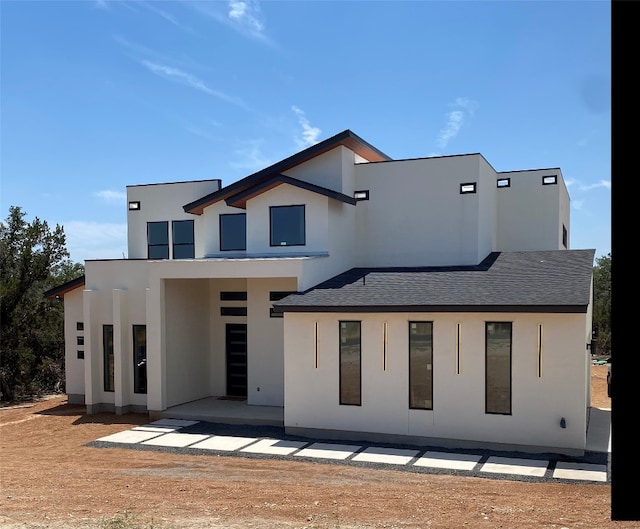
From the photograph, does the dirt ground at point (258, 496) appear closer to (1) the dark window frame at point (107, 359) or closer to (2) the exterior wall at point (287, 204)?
(1) the dark window frame at point (107, 359)

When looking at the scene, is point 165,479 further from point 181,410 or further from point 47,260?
point 47,260

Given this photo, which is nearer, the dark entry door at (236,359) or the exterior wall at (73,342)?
the dark entry door at (236,359)

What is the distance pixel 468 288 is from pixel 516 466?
4.16 metres

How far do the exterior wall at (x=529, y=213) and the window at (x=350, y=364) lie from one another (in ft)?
29.2

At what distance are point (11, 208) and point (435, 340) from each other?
58.2 feet

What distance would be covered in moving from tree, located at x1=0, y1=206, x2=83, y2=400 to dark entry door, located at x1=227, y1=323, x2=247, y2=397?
26.4 ft

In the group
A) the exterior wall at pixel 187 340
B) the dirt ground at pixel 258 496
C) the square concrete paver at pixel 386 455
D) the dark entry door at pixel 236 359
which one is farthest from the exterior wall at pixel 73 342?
the square concrete paver at pixel 386 455

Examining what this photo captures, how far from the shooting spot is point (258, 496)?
27.9 ft

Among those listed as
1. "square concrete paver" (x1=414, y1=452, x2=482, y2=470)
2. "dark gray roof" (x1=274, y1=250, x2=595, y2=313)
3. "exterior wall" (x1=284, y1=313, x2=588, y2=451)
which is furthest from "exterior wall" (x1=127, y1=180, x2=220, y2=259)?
"square concrete paver" (x1=414, y1=452, x2=482, y2=470)

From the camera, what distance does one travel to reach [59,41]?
1285 centimetres

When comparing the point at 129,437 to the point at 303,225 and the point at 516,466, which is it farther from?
the point at 516,466


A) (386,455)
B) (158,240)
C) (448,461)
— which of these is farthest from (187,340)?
(448,461)

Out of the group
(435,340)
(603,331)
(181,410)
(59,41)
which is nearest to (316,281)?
(435,340)

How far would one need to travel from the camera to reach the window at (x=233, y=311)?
17375mm
